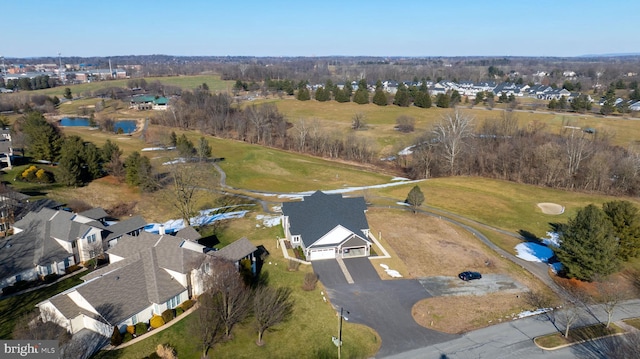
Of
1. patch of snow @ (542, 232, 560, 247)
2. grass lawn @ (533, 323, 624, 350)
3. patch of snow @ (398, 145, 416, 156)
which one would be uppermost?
patch of snow @ (398, 145, 416, 156)

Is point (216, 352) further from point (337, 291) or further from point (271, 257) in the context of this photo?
point (271, 257)

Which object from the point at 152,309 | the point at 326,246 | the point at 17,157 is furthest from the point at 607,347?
the point at 17,157

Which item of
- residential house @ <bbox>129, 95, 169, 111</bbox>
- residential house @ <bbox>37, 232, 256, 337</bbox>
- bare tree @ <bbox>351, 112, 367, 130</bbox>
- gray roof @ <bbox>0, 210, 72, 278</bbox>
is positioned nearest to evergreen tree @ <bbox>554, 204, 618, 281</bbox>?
residential house @ <bbox>37, 232, 256, 337</bbox>

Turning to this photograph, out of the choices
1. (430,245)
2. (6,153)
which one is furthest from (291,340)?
(6,153)

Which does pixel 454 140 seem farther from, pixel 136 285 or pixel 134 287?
pixel 134 287

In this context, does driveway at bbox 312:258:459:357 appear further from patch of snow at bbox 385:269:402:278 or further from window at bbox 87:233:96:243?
window at bbox 87:233:96:243

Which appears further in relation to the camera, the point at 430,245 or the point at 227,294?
the point at 430,245
